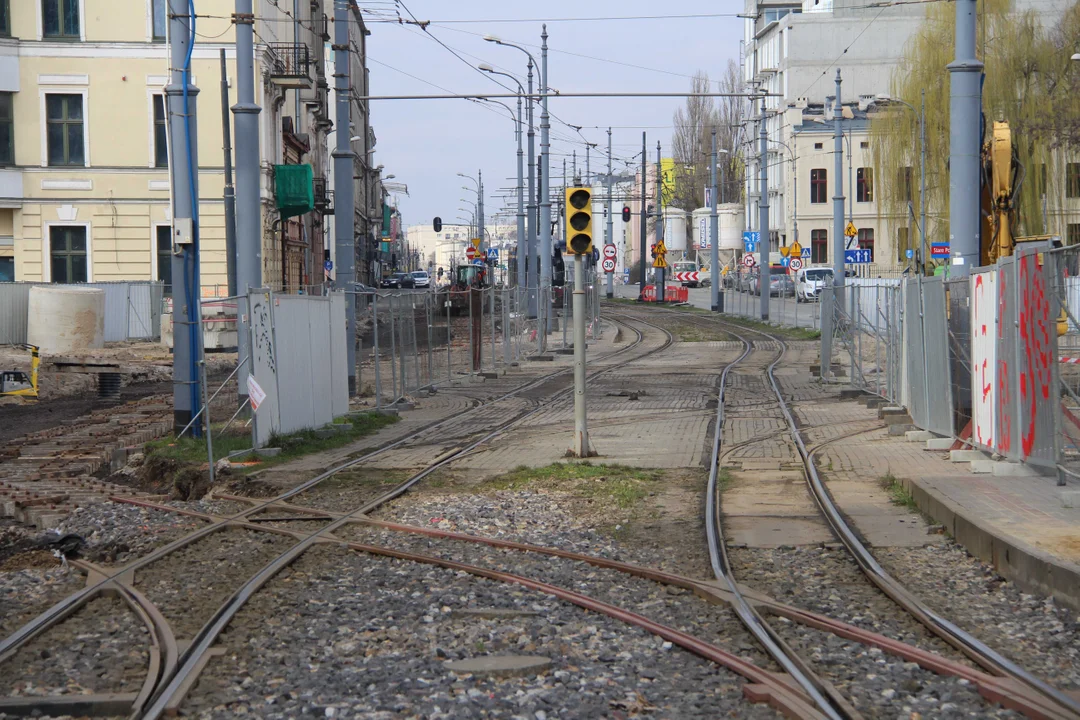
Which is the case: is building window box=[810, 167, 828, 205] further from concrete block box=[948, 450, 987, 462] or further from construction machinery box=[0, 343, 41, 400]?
concrete block box=[948, 450, 987, 462]

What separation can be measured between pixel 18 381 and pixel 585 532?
17.7 meters

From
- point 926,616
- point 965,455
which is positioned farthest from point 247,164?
point 926,616

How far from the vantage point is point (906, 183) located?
4650cm

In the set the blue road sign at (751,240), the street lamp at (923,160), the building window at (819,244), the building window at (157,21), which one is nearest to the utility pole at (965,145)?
the street lamp at (923,160)

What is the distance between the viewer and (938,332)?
1427 centimetres

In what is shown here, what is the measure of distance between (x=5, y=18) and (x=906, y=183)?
30.3m

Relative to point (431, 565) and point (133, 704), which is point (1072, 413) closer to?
point (431, 565)

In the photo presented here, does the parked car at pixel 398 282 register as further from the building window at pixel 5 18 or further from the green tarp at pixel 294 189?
the green tarp at pixel 294 189

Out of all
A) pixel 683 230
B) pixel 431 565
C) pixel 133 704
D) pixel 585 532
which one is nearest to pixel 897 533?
pixel 585 532

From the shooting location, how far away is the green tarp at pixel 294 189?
118ft

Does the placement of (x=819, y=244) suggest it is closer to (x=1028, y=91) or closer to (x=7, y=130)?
(x=1028, y=91)

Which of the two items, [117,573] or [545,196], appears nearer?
[117,573]

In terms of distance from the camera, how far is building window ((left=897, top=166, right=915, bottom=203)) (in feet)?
151

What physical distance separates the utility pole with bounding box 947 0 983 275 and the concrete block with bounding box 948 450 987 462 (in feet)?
9.29
